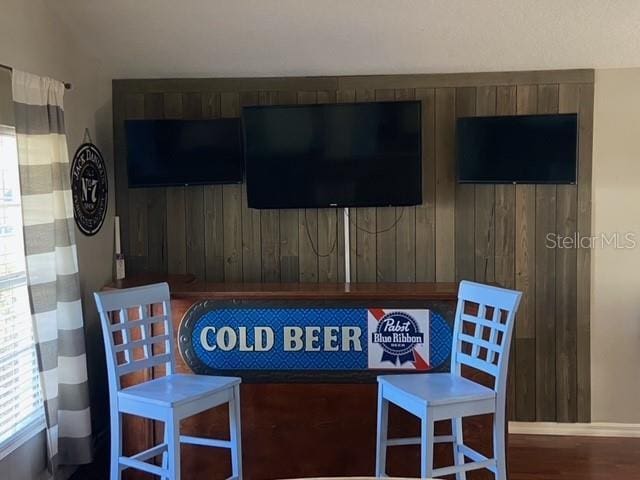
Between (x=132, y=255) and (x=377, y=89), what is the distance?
176 cm

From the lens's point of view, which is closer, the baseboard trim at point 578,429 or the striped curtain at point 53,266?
the striped curtain at point 53,266

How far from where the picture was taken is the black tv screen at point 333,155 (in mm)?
3502

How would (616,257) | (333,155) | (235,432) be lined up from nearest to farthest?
(235,432)
(333,155)
(616,257)

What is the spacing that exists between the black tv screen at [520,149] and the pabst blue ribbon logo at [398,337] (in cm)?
99

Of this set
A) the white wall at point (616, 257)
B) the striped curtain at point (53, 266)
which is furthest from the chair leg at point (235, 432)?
the white wall at point (616, 257)

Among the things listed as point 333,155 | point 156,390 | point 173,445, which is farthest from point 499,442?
point 333,155

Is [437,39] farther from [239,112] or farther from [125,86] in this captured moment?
[125,86]

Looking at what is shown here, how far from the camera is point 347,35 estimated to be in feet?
11.1

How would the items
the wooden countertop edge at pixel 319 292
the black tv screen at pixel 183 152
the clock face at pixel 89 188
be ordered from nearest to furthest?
1. the wooden countertop edge at pixel 319 292
2. the clock face at pixel 89 188
3. the black tv screen at pixel 183 152

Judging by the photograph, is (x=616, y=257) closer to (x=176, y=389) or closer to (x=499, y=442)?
(x=499, y=442)

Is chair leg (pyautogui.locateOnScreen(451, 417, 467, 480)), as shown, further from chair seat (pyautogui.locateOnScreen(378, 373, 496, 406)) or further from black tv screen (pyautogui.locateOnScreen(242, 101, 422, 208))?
black tv screen (pyautogui.locateOnScreen(242, 101, 422, 208))

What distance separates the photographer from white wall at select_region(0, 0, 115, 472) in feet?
9.09

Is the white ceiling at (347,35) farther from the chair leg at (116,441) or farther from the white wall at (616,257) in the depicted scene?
the chair leg at (116,441)

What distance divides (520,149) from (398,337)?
50.5 inches
